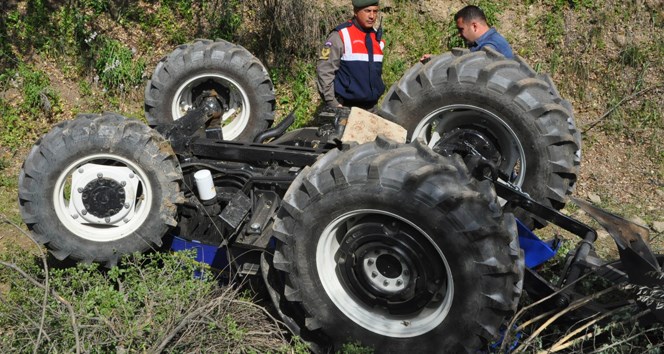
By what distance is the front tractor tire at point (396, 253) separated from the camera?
3748 millimetres

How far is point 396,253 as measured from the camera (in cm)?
405

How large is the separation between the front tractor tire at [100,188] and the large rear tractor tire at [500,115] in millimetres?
1820

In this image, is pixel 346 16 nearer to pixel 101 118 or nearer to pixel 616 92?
pixel 616 92

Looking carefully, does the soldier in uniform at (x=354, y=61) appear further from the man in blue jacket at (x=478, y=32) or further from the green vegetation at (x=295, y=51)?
the green vegetation at (x=295, y=51)

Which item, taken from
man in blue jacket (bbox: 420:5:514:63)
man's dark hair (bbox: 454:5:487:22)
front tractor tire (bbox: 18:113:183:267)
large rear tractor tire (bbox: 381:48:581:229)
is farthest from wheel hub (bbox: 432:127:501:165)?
front tractor tire (bbox: 18:113:183:267)

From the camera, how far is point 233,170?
5.18 metres

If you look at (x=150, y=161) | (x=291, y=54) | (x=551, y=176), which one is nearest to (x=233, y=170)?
(x=150, y=161)

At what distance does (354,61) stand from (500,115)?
188 centimetres

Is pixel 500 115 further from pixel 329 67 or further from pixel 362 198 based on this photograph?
pixel 329 67

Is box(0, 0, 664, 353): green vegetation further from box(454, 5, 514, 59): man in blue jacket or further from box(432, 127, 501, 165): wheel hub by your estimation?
box(432, 127, 501, 165): wheel hub

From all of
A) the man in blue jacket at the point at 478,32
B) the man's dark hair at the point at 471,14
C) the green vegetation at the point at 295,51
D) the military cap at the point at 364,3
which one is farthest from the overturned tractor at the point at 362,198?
the green vegetation at the point at 295,51

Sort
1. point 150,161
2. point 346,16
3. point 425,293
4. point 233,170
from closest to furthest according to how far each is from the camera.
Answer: point 425,293
point 150,161
point 233,170
point 346,16

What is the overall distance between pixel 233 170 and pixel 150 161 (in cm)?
66

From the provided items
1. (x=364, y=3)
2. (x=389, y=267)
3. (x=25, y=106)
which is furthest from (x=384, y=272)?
(x=25, y=106)
